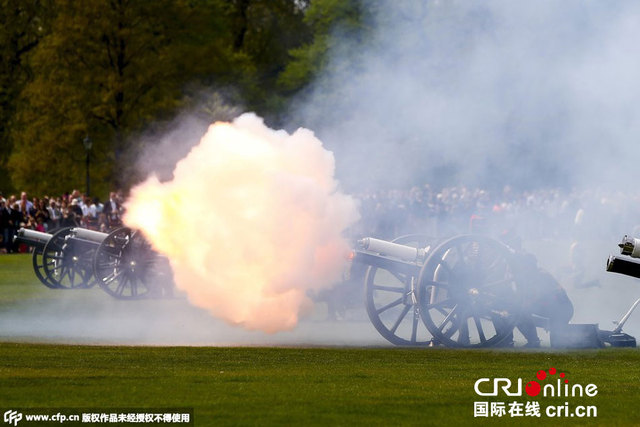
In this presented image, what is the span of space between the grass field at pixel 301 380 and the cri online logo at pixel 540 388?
137 millimetres

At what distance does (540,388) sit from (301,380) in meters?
2.27

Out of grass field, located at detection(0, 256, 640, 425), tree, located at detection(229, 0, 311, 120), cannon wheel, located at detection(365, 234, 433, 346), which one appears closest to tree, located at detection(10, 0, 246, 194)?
tree, located at detection(229, 0, 311, 120)

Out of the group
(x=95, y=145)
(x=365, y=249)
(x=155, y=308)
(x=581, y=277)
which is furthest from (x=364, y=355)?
(x=95, y=145)

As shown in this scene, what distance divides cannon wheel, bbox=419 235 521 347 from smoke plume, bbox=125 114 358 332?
6.69 feet

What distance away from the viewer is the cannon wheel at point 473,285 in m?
16.6

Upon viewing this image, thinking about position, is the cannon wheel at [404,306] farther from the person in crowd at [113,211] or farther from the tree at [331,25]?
the person in crowd at [113,211]

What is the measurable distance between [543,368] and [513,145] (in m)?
17.8

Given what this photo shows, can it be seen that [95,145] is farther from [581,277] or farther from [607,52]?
[607,52]

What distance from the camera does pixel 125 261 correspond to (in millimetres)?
26266

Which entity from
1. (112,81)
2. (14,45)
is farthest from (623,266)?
(14,45)

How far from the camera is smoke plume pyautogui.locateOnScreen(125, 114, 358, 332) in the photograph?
18.4 metres

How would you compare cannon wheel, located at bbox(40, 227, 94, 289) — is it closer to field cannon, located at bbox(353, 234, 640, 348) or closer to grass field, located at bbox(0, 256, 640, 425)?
grass field, located at bbox(0, 256, 640, 425)

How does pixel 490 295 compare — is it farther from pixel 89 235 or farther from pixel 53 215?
pixel 53 215

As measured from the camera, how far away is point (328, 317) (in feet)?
69.9
